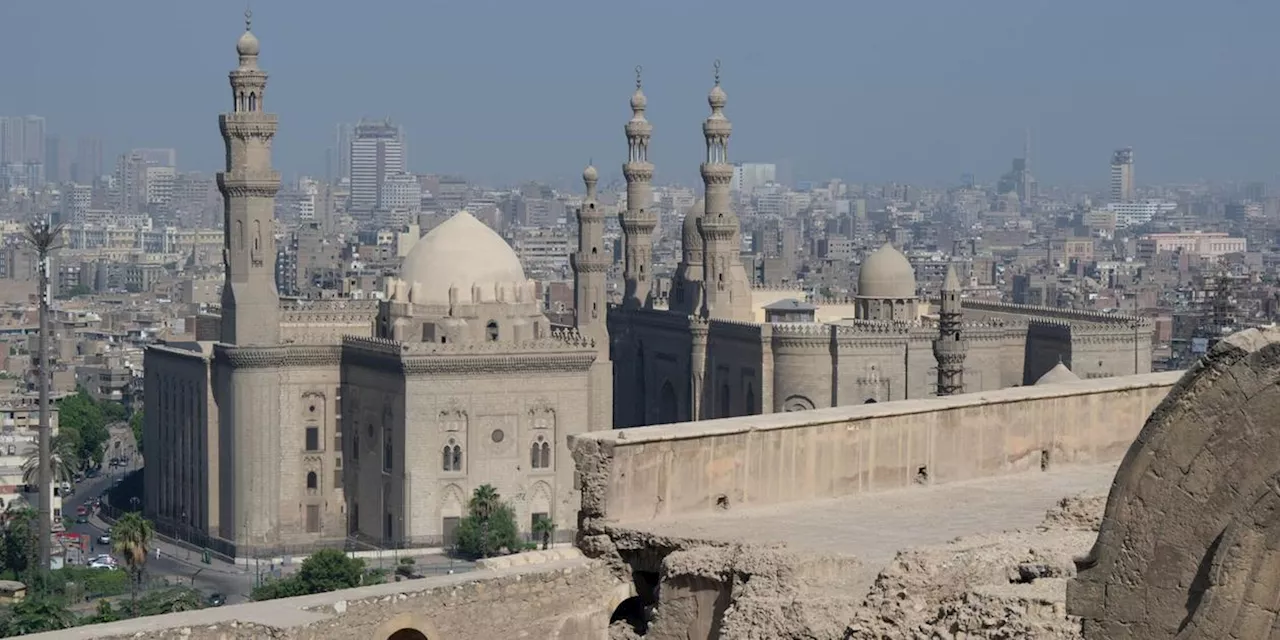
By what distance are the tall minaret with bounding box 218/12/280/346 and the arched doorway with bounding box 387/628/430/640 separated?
34.7 m

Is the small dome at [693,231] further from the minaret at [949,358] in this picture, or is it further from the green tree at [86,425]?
the minaret at [949,358]

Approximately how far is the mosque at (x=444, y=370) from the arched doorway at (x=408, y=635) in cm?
3140

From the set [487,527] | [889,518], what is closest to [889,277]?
[487,527]

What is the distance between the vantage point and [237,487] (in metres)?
43.0

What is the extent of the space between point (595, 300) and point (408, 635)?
38717mm

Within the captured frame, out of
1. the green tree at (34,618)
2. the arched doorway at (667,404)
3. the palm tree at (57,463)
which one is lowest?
the palm tree at (57,463)

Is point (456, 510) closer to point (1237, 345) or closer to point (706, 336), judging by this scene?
point (706, 336)

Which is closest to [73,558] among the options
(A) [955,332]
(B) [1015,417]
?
(A) [955,332]

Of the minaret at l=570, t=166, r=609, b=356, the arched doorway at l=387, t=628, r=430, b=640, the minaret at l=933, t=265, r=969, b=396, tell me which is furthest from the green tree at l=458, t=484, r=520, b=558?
the arched doorway at l=387, t=628, r=430, b=640

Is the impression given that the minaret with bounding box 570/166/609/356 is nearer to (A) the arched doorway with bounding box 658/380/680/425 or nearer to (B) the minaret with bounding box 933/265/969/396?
(A) the arched doorway with bounding box 658/380/680/425

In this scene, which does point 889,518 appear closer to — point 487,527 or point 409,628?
point 409,628

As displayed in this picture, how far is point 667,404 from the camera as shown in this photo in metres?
48.7

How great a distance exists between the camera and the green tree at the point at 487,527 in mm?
39344

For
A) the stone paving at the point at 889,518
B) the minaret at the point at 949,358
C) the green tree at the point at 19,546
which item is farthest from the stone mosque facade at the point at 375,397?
the stone paving at the point at 889,518
